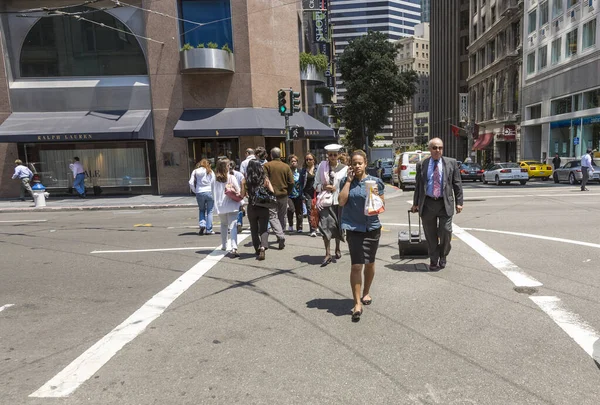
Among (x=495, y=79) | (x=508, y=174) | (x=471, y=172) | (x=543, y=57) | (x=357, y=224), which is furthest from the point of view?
(x=495, y=79)

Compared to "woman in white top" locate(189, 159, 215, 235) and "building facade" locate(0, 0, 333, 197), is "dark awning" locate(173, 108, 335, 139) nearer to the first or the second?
"building facade" locate(0, 0, 333, 197)

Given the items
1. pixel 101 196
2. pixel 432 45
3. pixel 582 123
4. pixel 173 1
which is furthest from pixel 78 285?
pixel 432 45

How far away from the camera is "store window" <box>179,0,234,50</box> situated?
64.7 ft

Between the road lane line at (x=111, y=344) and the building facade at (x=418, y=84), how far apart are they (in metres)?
146

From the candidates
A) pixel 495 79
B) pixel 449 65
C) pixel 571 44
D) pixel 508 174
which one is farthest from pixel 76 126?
pixel 449 65

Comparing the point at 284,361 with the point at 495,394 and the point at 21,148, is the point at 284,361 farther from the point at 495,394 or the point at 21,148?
the point at 21,148

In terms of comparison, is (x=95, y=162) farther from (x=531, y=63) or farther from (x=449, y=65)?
(x=449, y=65)

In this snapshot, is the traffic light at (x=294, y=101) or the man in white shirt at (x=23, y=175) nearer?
the traffic light at (x=294, y=101)

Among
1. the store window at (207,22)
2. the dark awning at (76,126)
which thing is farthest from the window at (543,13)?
the dark awning at (76,126)

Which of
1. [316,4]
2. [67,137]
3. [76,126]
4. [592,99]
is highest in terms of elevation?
[316,4]

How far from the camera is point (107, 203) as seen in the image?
1767 cm

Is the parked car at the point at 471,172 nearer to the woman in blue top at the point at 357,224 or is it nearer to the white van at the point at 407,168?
the white van at the point at 407,168

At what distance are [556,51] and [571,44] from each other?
2.40 meters

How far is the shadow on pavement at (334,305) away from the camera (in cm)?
490
